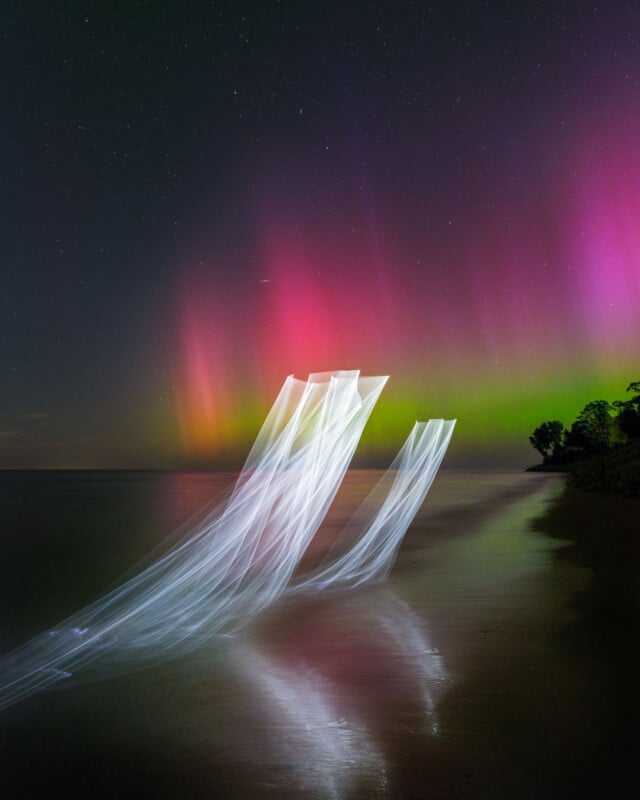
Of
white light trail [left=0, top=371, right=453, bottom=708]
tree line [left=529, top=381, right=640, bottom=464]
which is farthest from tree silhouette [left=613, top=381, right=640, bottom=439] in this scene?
white light trail [left=0, top=371, right=453, bottom=708]

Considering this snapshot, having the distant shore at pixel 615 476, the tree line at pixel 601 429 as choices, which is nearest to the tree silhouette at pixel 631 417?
the tree line at pixel 601 429

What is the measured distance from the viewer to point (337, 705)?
6227mm

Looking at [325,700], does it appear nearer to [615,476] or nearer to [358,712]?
[358,712]

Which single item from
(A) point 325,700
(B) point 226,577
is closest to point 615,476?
(B) point 226,577

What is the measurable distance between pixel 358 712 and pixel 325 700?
0.49 metres

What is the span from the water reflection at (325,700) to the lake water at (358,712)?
0.02 m

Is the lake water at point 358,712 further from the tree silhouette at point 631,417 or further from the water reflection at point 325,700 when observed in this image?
the tree silhouette at point 631,417

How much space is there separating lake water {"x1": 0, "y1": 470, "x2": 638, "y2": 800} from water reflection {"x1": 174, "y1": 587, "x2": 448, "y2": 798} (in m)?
0.02

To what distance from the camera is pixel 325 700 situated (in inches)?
252

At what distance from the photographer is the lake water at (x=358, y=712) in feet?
15.6

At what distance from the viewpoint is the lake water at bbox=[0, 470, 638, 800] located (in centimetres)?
474

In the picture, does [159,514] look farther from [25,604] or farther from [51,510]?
[25,604]

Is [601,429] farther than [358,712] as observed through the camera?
Yes

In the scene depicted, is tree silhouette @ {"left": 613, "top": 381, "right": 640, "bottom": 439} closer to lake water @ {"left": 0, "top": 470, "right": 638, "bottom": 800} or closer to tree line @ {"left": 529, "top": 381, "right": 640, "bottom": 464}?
tree line @ {"left": 529, "top": 381, "right": 640, "bottom": 464}
